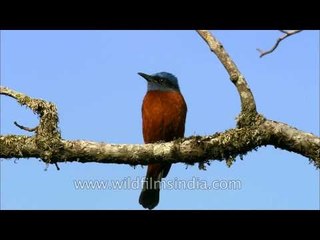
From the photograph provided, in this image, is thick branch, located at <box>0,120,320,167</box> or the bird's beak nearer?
thick branch, located at <box>0,120,320,167</box>

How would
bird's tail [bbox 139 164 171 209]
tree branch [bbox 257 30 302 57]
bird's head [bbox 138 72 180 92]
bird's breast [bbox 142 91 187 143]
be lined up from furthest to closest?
bird's head [bbox 138 72 180 92] < bird's tail [bbox 139 164 171 209] < bird's breast [bbox 142 91 187 143] < tree branch [bbox 257 30 302 57]

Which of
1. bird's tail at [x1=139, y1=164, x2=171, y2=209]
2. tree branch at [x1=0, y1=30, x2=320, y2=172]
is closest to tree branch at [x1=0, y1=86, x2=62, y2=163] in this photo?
tree branch at [x1=0, y1=30, x2=320, y2=172]

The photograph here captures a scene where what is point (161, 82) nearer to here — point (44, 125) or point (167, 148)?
point (44, 125)

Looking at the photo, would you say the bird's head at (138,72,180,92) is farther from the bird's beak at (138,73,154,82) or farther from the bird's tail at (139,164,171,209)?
the bird's tail at (139,164,171,209)

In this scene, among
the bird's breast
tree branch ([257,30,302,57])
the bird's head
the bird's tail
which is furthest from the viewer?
the bird's head

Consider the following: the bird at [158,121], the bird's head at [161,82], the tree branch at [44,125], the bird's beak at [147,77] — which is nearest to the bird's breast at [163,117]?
the bird at [158,121]

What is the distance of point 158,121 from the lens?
8.11 metres

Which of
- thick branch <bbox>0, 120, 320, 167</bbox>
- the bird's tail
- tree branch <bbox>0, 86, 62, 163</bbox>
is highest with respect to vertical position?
the bird's tail

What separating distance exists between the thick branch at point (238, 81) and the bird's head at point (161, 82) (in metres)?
2.95

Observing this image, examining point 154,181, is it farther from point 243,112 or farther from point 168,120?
point 243,112

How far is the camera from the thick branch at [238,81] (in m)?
5.56

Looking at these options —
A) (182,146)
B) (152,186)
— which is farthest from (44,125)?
(152,186)

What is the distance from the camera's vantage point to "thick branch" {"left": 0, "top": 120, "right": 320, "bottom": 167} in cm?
545
